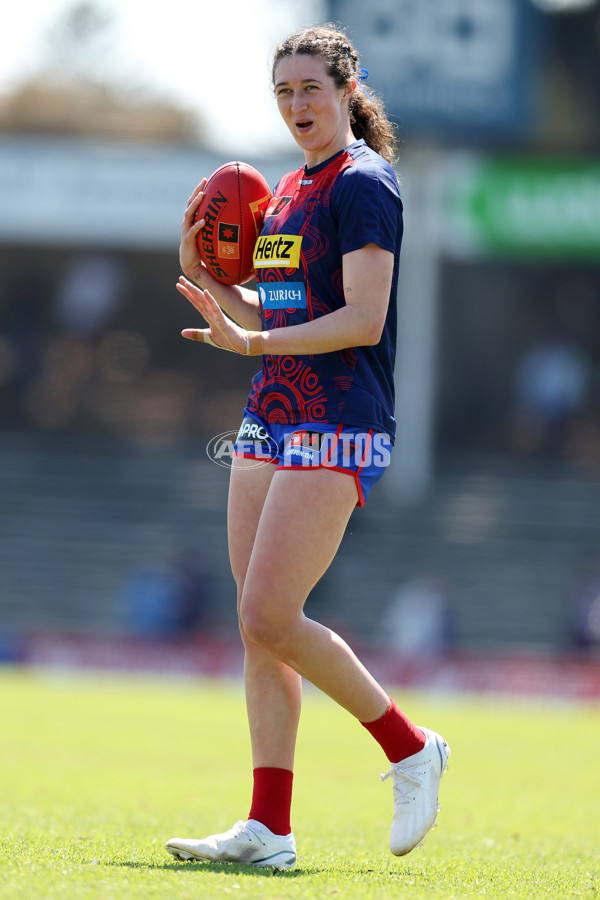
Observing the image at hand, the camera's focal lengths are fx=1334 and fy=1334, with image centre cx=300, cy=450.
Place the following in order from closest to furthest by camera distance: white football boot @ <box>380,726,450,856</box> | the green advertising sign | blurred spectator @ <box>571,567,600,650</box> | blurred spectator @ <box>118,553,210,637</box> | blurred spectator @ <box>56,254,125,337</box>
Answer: white football boot @ <box>380,726,450,856</box>
blurred spectator @ <box>571,567,600,650</box>
blurred spectator @ <box>118,553,210,637</box>
the green advertising sign
blurred spectator @ <box>56,254,125,337</box>

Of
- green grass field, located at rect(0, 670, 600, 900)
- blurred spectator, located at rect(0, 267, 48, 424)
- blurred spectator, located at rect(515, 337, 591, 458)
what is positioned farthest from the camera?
blurred spectator, located at rect(0, 267, 48, 424)

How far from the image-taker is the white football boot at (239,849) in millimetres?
3691

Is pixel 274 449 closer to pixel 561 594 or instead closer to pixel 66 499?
pixel 561 594

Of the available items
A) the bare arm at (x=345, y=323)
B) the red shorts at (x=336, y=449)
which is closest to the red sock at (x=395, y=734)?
the red shorts at (x=336, y=449)

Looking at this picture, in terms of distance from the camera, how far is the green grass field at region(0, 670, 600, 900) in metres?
3.37

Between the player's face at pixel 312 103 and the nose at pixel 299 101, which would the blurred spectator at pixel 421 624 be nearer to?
the player's face at pixel 312 103

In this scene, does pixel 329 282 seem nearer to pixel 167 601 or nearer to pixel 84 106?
pixel 167 601

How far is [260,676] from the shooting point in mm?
3857

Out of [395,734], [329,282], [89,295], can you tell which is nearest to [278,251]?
[329,282]

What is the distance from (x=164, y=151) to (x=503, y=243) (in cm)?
529

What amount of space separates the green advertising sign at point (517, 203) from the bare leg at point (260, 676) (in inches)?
642

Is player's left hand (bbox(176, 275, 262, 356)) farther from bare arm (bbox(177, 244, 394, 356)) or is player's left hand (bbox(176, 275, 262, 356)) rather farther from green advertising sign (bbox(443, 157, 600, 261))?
green advertising sign (bbox(443, 157, 600, 261))

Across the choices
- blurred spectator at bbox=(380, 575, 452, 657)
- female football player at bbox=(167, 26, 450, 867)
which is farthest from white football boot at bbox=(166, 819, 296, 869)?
blurred spectator at bbox=(380, 575, 452, 657)

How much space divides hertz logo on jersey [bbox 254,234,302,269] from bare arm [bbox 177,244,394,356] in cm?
19
